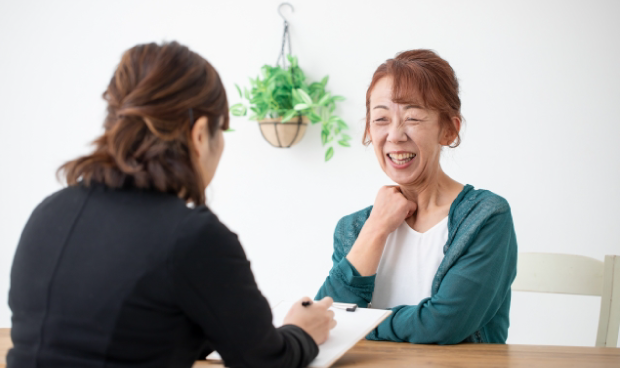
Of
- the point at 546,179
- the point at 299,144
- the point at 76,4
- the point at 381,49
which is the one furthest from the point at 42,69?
the point at 546,179

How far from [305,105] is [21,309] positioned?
196 cm

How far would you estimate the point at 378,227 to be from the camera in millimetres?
1512

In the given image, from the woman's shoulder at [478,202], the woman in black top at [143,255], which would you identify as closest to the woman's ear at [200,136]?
the woman in black top at [143,255]

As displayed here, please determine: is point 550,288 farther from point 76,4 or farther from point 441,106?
point 76,4

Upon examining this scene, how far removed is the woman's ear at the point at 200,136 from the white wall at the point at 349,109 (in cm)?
177

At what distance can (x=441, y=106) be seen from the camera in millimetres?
1504

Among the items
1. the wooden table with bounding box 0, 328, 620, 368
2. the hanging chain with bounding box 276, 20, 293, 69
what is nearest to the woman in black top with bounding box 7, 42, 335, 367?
the wooden table with bounding box 0, 328, 620, 368

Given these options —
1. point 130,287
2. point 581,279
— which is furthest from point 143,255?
point 581,279

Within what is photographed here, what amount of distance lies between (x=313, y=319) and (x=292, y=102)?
73.5 inches

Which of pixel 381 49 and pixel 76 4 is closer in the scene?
pixel 381 49

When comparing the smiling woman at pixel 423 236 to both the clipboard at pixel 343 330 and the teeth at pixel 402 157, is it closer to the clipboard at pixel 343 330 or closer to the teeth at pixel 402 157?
the teeth at pixel 402 157

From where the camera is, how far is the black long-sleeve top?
0.80 m

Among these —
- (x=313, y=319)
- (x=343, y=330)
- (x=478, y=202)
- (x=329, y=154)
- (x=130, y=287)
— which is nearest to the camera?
(x=130, y=287)

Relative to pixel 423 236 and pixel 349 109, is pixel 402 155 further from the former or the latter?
pixel 349 109
